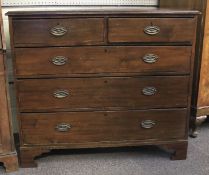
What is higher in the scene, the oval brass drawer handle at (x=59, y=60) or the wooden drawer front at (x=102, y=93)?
the oval brass drawer handle at (x=59, y=60)

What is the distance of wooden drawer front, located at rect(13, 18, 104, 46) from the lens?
179cm

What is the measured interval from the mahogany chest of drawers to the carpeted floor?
0.13 metres

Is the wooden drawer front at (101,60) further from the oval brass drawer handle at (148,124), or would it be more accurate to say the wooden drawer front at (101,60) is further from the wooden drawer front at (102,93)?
the oval brass drawer handle at (148,124)

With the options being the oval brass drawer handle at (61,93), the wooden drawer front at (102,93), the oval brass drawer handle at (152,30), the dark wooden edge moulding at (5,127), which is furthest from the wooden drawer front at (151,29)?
the dark wooden edge moulding at (5,127)

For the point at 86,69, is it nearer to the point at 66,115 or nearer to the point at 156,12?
the point at 66,115

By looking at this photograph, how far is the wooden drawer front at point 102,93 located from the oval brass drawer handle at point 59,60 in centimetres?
11

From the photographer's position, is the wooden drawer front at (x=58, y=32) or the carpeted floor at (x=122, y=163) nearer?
the wooden drawer front at (x=58, y=32)

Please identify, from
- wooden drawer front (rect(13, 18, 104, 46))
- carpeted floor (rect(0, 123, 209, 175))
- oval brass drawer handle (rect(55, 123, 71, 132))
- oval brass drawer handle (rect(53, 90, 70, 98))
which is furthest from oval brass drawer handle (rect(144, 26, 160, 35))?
carpeted floor (rect(0, 123, 209, 175))

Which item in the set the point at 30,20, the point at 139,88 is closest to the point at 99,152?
the point at 139,88

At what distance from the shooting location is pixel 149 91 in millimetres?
1985

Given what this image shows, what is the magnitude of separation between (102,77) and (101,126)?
330mm

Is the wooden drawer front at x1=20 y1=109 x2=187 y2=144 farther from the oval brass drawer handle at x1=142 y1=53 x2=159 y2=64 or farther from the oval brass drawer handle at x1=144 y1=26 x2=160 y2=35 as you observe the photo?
the oval brass drawer handle at x1=144 y1=26 x2=160 y2=35

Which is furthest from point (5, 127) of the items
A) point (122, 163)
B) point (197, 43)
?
point (197, 43)

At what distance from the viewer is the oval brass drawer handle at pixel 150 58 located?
1917mm
